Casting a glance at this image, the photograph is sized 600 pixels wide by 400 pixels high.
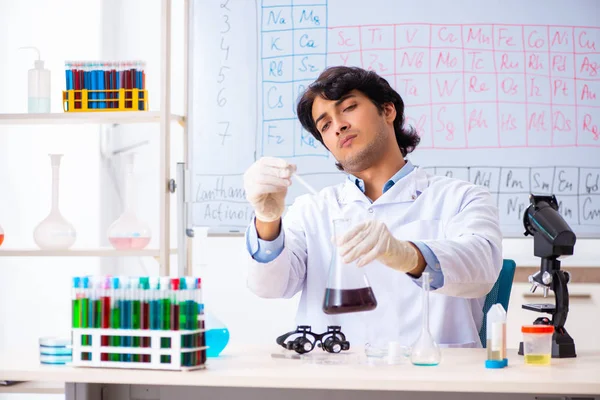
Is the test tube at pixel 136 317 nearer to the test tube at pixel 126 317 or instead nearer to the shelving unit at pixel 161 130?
the test tube at pixel 126 317

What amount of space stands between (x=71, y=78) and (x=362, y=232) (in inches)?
62.9

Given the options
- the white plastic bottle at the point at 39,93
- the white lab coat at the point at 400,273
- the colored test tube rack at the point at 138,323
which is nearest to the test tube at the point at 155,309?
the colored test tube rack at the point at 138,323

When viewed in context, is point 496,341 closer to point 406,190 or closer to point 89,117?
point 406,190

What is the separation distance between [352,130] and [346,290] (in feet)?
2.46

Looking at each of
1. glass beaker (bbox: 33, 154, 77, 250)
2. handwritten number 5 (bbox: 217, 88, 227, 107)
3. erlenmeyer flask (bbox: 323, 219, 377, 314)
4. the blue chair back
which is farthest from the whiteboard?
erlenmeyer flask (bbox: 323, 219, 377, 314)

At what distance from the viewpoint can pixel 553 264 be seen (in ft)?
5.26

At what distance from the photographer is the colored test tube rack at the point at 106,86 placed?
2709 mm

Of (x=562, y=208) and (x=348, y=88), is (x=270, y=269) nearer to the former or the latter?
(x=348, y=88)

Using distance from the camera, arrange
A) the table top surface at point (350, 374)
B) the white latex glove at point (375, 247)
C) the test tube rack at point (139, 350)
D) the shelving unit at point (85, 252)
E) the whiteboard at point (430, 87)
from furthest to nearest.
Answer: the whiteboard at point (430, 87), the shelving unit at point (85, 252), the white latex glove at point (375, 247), the test tube rack at point (139, 350), the table top surface at point (350, 374)

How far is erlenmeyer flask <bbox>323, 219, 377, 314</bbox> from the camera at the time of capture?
1.40 meters

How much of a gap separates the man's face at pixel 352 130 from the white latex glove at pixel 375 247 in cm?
52

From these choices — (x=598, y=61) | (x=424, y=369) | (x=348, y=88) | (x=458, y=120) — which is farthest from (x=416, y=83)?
(x=424, y=369)

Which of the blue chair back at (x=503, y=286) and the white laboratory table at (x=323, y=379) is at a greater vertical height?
the blue chair back at (x=503, y=286)

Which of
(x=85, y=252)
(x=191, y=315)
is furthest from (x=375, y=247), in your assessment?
(x=85, y=252)
